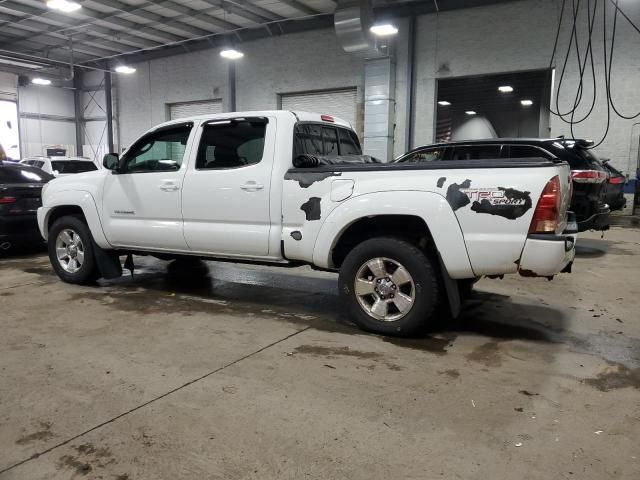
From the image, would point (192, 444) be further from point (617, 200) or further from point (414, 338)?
point (617, 200)

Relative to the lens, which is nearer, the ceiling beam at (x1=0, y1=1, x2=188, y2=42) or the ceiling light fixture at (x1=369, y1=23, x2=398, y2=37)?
the ceiling light fixture at (x1=369, y1=23, x2=398, y2=37)

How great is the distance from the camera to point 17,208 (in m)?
7.39

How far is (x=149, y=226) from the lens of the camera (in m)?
5.10

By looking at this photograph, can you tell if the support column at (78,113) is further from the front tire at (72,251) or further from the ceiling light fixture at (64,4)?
the front tire at (72,251)

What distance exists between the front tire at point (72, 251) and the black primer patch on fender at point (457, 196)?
4051mm

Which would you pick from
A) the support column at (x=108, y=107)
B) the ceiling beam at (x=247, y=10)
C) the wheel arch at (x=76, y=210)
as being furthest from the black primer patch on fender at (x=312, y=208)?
the support column at (x=108, y=107)

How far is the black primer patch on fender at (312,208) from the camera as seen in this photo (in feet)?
13.4

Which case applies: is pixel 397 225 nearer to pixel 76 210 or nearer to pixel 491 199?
pixel 491 199

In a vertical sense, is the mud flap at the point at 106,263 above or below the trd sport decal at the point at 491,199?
below

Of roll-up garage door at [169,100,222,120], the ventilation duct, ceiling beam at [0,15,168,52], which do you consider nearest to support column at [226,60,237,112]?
roll-up garage door at [169,100,222,120]

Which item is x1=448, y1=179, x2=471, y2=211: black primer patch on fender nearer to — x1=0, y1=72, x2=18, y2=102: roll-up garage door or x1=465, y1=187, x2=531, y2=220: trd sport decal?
x1=465, y1=187, x2=531, y2=220: trd sport decal

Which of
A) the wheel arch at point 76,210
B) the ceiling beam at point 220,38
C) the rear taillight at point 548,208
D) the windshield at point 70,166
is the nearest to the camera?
the rear taillight at point 548,208

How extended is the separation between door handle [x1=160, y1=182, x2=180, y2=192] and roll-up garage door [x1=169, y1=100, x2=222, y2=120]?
13.9m

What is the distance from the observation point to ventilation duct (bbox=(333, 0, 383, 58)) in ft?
41.7
